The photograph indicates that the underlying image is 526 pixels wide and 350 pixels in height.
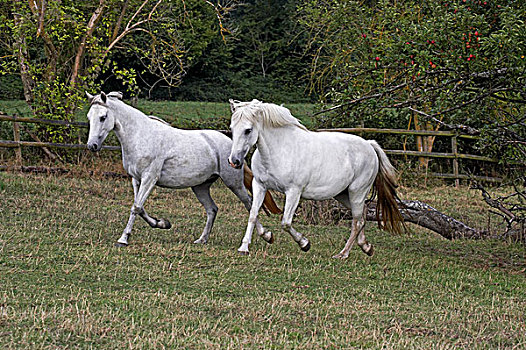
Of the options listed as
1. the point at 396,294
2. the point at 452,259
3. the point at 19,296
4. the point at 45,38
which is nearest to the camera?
the point at 19,296

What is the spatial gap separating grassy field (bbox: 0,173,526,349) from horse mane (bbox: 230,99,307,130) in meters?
1.58

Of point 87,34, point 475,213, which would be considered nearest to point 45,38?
point 87,34

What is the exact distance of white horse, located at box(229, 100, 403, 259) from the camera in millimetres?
7418

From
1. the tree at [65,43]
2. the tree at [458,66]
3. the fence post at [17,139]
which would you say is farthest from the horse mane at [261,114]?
the fence post at [17,139]

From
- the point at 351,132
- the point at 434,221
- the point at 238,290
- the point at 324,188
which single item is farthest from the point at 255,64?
the point at 238,290

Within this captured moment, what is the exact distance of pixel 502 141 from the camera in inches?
304

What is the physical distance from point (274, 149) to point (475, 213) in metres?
6.66

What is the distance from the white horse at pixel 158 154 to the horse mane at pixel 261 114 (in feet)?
3.93

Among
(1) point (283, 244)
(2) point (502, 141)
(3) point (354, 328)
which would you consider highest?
(2) point (502, 141)

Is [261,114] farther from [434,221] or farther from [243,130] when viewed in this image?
[434,221]

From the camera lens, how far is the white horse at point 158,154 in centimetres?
798

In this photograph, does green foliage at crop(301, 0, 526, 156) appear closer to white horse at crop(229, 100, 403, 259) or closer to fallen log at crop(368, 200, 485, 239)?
white horse at crop(229, 100, 403, 259)

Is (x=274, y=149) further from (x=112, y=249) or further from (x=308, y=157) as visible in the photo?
(x=112, y=249)

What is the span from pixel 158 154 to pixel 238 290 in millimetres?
2842
